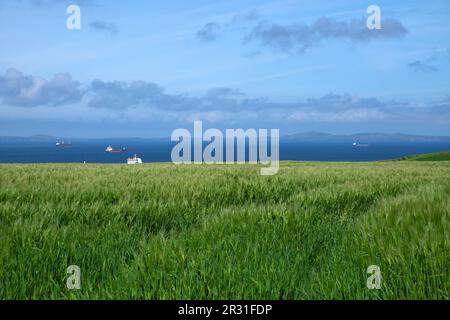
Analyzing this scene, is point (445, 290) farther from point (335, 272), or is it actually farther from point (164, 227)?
point (164, 227)

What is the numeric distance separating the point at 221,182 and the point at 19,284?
20.6ft
